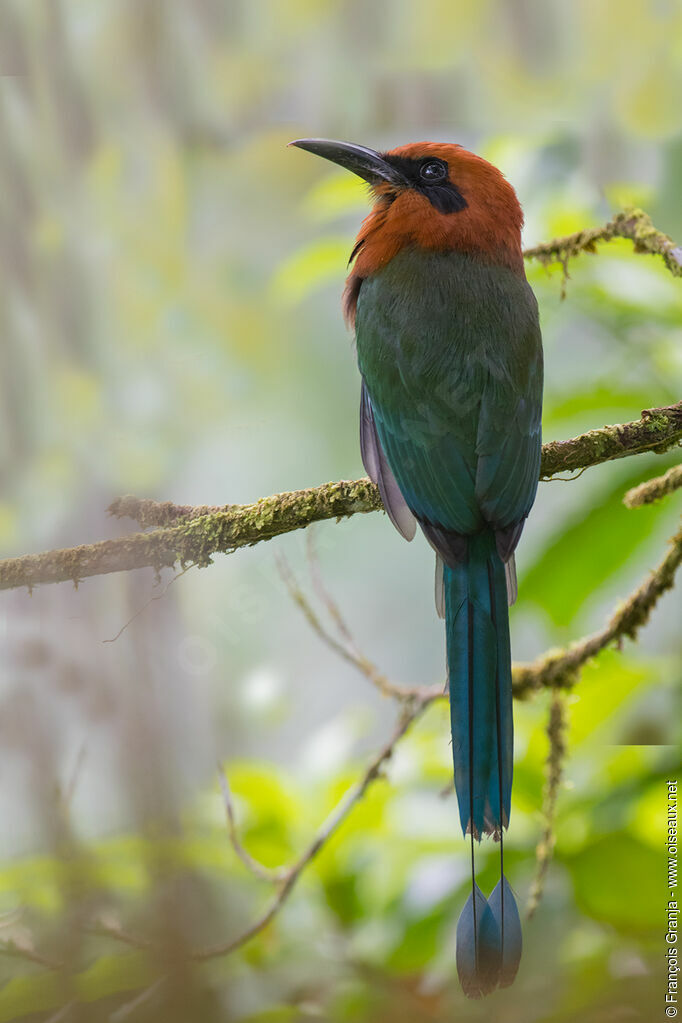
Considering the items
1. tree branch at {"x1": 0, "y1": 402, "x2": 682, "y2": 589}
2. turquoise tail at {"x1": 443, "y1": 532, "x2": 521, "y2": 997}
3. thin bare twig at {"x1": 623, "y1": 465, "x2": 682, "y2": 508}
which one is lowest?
turquoise tail at {"x1": 443, "y1": 532, "x2": 521, "y2": 997}

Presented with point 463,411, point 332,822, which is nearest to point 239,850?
point 332,822

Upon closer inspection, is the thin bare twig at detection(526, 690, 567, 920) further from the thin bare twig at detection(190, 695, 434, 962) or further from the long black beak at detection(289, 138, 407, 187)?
the long black beak at detection(289, 138, 407, 187)

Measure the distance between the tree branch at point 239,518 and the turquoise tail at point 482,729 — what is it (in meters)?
A: 0.16

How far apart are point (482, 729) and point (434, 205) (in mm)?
632

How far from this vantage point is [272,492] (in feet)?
4.64

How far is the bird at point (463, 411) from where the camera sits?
950 mm

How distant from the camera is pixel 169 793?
143 cm

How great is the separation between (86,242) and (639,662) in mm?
1214

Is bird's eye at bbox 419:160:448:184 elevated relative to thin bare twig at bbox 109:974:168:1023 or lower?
elevated

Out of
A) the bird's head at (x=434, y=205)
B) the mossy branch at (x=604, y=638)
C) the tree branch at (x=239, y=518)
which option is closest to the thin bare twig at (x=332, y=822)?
the mossy branch at (x=604, y=638)

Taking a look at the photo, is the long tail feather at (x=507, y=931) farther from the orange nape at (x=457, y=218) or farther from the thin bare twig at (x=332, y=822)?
the orange nape at (x=457, y=218)

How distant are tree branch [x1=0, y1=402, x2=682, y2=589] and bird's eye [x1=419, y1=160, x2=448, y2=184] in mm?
360

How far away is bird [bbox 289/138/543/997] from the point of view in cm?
95

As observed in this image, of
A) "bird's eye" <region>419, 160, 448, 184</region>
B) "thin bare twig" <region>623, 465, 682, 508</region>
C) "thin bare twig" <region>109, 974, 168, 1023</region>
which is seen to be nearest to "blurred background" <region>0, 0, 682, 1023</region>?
"thin bare twig" <region>109, 974, 168, 1023</region>
